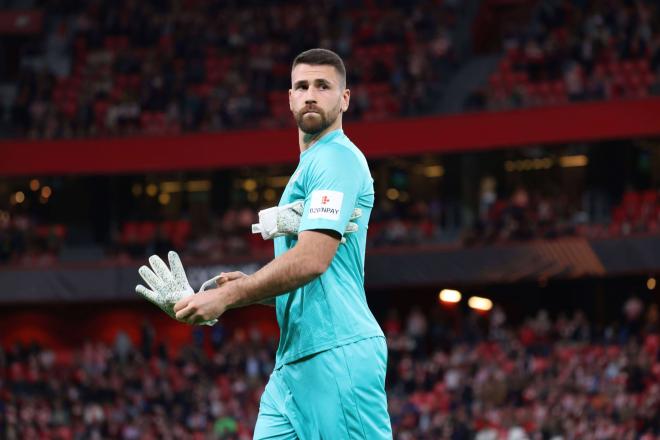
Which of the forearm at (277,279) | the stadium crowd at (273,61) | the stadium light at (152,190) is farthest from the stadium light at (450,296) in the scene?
the forearm at (277,279)

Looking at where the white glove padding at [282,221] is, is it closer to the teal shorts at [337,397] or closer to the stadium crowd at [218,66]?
the teal shorts at [337,397]

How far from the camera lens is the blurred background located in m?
27.0

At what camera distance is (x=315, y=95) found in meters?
5.55

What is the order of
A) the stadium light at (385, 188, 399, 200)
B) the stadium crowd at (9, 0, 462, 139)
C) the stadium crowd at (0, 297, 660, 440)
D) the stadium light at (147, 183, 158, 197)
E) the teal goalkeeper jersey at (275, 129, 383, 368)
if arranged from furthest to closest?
the stadium light at (147, 183, 158, 197)
the stadium light at (385, 188, 399, 200)
the stadium crowd at (9, 0, 462, 139)
the stadium crowd at (0, 297, 660, 440)
the teal goalkeeper jersey at (275, 129, 383, 368)

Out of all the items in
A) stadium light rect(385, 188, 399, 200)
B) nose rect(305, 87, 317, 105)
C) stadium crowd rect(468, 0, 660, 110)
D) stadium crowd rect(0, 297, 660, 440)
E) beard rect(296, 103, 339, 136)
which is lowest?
stadium crowd rect(0, 297, 660, 440)

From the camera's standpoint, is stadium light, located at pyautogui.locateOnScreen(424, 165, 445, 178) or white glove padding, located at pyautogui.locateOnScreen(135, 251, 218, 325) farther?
Answer: stadium light, located at pyautogui.locateOnScreen(424, 165, 445, 178)

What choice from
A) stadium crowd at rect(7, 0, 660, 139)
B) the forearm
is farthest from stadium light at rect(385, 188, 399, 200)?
the forearm

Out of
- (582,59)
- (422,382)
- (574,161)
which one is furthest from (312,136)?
(574,161)

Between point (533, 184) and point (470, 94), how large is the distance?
8.84 ft

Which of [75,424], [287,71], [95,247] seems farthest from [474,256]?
[95,247]

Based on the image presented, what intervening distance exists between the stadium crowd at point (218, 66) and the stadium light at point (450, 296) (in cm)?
447

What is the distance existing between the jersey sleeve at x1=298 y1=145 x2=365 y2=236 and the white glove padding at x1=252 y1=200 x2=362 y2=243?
8 cm

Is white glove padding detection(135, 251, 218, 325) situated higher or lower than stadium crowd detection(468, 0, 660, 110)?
lower

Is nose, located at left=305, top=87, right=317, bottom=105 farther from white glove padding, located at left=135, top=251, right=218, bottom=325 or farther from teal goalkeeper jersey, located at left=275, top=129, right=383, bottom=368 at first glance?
white glove padding, located at left=135, top=251, right=218, bottom=325
